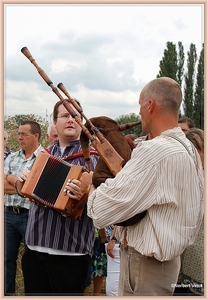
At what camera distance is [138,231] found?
7.37ft

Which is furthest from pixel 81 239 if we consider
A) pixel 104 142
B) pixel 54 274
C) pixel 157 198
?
pixel 157 198

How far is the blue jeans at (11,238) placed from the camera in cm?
475

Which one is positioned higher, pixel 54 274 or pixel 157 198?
pixel 157 198

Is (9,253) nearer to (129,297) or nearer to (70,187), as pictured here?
(70,187)

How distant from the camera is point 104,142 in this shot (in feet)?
8.62

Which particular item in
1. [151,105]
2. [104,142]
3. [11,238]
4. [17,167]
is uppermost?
[151,105]

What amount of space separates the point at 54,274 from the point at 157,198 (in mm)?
1236

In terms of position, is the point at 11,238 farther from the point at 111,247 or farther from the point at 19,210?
the point at 111,247

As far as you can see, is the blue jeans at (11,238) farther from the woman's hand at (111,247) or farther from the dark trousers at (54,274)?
the dark trousers at (54,274)

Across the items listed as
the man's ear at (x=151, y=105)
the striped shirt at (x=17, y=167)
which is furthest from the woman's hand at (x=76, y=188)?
the striped shirt at (x=17, y=167)

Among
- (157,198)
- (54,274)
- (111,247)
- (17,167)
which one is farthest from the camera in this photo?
(17,167)

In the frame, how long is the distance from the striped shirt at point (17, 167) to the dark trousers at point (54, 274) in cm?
167

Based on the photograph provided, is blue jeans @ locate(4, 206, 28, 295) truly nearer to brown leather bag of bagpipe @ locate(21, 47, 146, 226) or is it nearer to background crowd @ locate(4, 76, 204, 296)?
background crowd @ locate(4, 76, 204, 296)

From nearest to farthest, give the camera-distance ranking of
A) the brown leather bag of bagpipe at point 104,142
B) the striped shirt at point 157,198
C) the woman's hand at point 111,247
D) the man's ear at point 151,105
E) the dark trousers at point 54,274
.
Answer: the striped shirt at point 157,198 → the man's ear at point 151,105 → the brown leather bag of bagpipe at point 104,142 → the dark trousers at point 54,274 → the woman's hand at point 111,247
